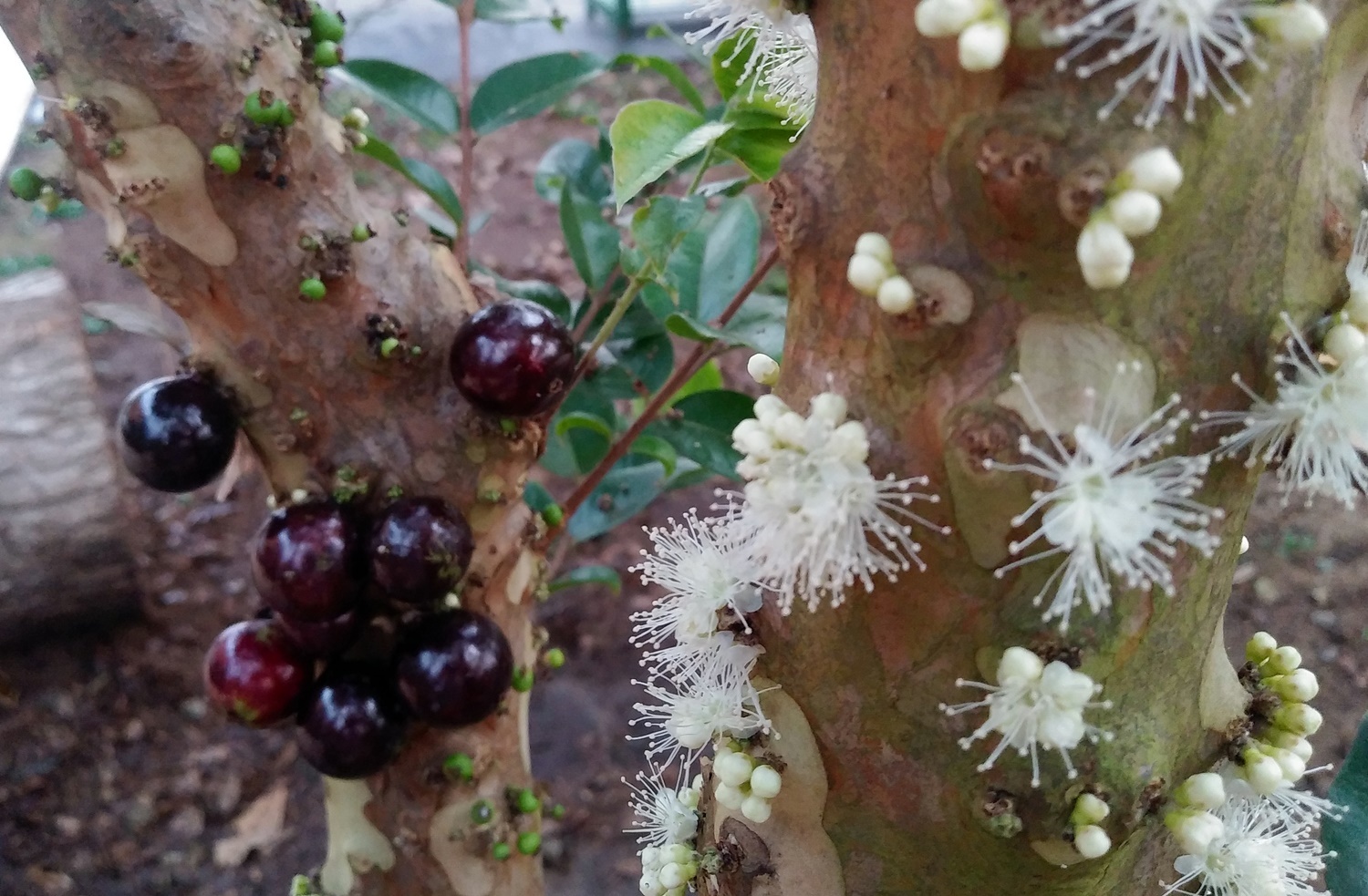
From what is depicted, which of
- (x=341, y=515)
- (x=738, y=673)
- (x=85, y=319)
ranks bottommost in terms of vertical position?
(x=85, y=319)

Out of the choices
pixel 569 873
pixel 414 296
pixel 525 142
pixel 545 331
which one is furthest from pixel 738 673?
pixel 525 142

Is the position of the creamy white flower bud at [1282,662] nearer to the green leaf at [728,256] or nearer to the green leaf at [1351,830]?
the green leaf at [1351,830]

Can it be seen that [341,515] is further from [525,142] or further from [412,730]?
[525,142]

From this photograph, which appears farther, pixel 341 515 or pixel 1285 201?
pixel 341 515

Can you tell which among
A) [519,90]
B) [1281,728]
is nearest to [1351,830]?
[1281,728]

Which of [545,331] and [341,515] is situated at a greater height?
[545,331]

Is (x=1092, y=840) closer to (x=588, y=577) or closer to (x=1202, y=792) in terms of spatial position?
(x=1202, y=792)

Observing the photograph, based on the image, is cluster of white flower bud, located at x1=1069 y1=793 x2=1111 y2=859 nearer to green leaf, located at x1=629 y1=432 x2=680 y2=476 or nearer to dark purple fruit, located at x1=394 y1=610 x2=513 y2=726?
dark purple fruit, located at x1=394 y1=610 x2=513 y2=726

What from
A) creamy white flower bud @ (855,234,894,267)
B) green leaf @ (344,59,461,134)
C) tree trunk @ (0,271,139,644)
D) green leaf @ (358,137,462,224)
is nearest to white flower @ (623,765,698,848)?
creamy white flower bud @ (855,234,894,267)
